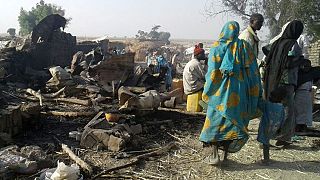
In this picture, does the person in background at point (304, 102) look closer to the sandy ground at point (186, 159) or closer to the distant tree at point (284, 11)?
the sandy ground at point (186, 159)

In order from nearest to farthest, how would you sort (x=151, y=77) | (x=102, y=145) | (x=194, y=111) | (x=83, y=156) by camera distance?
1. (x=83, y=156)
2. (x=102, y=145)
3. (x=194, y=111)
4. (x=151, y=77)

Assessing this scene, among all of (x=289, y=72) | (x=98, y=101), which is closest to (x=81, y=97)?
(x=98, y=101)

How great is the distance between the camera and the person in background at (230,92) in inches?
197

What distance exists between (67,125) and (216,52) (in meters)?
3.81

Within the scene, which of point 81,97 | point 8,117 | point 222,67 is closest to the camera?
point 222,67

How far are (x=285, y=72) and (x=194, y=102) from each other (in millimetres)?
2917

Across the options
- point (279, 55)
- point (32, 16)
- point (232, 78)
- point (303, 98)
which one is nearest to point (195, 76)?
point (303, 98)

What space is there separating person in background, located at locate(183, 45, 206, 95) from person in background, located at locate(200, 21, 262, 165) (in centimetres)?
340

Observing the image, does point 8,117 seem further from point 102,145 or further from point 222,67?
point 222,67

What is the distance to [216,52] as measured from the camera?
5.16 meters

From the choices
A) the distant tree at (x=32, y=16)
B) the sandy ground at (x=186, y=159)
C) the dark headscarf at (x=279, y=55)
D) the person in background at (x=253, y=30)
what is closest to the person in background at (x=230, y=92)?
the sandy ground at (x=186, y=159)

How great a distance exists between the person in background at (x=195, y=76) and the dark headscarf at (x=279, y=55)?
2594mm

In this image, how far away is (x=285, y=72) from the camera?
6301 mm

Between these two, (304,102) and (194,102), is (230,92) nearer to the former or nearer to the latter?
(304,102)
